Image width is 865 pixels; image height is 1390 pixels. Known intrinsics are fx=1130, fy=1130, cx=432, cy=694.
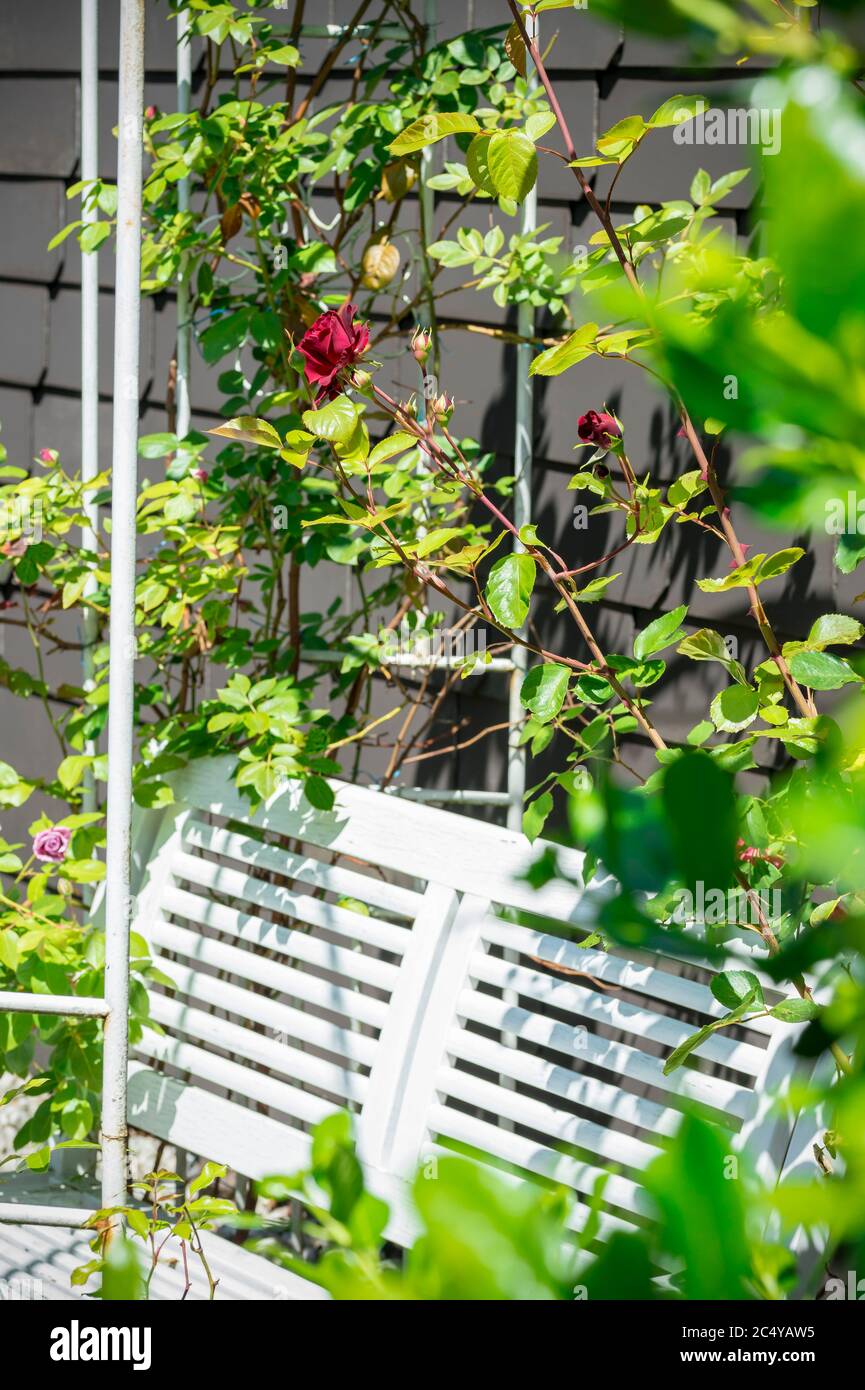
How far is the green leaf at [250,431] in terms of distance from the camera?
109cm

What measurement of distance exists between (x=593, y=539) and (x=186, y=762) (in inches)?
34.4

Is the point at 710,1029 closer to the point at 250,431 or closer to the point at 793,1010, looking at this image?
the point at 793,1010

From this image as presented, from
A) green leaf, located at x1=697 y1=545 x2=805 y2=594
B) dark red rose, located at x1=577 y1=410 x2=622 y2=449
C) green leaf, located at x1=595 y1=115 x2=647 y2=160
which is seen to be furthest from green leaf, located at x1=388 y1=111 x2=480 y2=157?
green leaf, located at x1=697 y1=545 x2=805 y2=594

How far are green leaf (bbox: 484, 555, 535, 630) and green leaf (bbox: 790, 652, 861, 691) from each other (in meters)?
0.26

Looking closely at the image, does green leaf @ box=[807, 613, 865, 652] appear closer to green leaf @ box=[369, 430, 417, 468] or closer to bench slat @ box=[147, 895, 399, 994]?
green leaf @ box=[369, 430, 417, 468]

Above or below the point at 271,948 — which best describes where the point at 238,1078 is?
below

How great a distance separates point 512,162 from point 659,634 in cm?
46

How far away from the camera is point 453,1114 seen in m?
1.46

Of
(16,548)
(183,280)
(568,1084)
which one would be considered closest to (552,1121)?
(568,1084)

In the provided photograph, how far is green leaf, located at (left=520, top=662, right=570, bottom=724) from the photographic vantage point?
1144 mm

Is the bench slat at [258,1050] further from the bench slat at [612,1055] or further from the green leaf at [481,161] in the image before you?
the green leaf at [481,161]

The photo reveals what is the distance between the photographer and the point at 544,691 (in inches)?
45.3

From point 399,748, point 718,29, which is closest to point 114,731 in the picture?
point 399,748

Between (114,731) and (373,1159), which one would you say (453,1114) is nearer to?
(373,1159)
